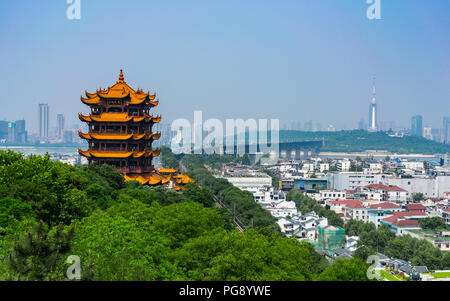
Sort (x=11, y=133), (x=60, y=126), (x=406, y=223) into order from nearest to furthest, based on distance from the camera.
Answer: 1. (x=406, y=223)
2. (x=11, y=133)
3. (x=60, y=126)

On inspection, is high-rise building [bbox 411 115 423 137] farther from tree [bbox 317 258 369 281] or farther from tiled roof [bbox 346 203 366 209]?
tree [bbox 317 258 369 281]

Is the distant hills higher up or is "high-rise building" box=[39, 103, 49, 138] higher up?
"high-rise building" box=[39, 103, 49, 138]

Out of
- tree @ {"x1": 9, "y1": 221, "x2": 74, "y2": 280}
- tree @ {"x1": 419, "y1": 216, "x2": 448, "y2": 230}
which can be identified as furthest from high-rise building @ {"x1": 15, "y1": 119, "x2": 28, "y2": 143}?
tree @ {"x1": 9, "y1": 221, "x2": 74, "y2": 280}

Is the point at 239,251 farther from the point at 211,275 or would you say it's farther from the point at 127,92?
the point at 127,92

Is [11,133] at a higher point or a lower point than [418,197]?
higher

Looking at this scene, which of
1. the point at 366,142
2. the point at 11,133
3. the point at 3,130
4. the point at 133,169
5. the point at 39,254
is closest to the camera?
the point at 39,254

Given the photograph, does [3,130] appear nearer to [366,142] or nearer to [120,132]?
[120,132]

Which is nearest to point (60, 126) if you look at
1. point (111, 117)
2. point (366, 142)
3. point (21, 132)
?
point (21, 132)
